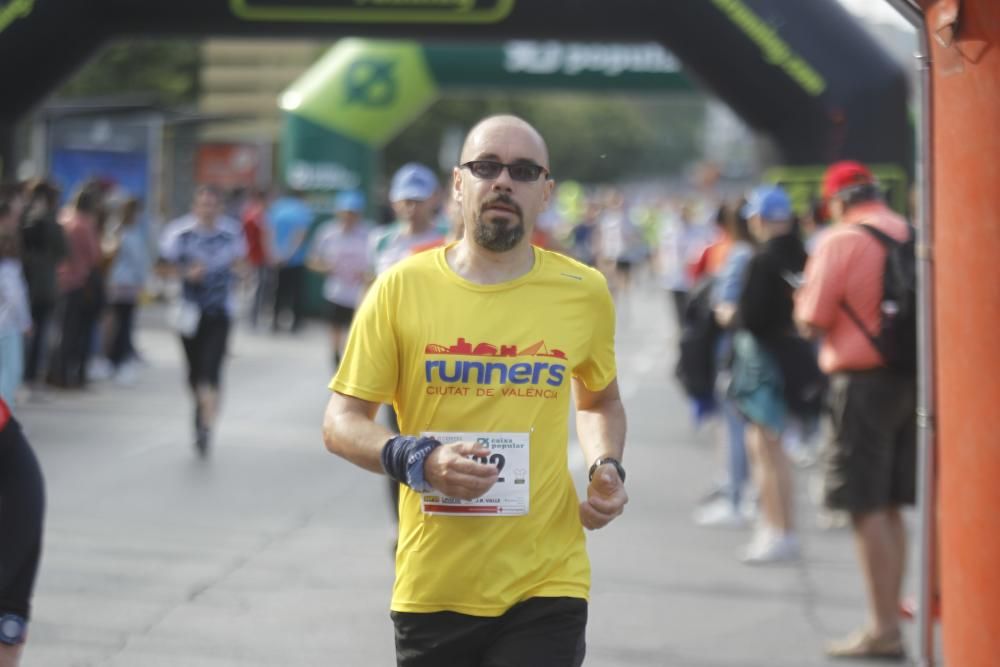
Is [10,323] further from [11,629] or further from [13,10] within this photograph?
[13,10]

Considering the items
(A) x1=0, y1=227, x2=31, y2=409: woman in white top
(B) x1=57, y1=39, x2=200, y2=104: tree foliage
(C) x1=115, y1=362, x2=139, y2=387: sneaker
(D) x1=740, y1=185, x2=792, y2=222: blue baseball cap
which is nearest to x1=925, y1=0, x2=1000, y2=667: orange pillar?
(D) x1=740, y1=185, x2=792, y2=222: blue baseball cap

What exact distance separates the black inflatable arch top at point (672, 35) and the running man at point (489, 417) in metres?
8.17

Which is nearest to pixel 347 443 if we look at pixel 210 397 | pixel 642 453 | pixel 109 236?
pixel 210 397

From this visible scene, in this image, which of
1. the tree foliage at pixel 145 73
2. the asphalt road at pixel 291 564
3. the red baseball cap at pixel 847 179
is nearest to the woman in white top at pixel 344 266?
the asphalt road at pixel 291 564

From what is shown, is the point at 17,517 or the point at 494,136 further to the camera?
the point at 17,517

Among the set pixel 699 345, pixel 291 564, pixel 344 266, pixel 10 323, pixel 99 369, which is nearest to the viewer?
pixel 10 323

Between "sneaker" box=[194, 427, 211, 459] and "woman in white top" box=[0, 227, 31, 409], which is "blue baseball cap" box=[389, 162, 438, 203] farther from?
"sneaker" box=[194, 427, 211, 459]

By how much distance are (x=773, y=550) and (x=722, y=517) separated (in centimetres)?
101

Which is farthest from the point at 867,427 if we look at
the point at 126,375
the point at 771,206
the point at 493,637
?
the point at 126,375

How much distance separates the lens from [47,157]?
18984 mm

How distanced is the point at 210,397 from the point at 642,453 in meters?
3.17

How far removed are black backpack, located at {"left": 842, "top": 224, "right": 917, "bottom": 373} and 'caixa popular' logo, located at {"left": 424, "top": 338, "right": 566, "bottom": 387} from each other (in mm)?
3020

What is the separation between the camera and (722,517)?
9070 mm

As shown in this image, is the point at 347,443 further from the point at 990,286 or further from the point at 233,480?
the point at 233,480
